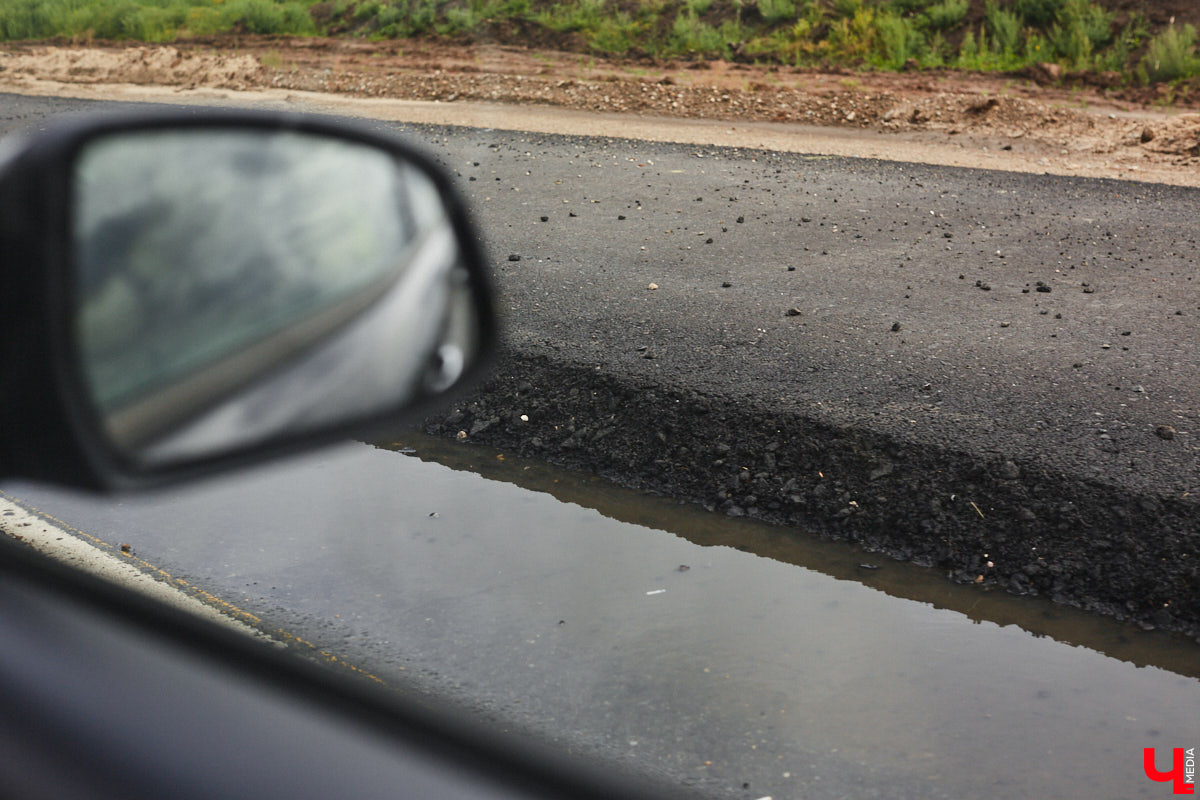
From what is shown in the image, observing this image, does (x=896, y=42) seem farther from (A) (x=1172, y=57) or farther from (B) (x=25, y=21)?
(B) (x=25, y=21)

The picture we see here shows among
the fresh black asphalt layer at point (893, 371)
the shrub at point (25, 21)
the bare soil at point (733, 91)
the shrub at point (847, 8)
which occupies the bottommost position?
the fresh black asphalt layer at point (893, 371)

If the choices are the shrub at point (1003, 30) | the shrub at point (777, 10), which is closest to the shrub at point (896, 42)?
the shrub at point (1003, 30)

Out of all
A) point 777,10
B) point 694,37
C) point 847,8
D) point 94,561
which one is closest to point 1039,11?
point 847,8

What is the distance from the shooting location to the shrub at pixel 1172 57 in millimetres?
15773

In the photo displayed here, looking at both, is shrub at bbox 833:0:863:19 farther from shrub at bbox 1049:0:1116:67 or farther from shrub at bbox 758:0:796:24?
shrub at bbox 1049:0:1116:67

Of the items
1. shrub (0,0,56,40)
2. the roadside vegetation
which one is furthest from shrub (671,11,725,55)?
shrub (0,0,56,40)

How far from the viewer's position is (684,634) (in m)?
3.42

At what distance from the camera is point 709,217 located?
8.41m

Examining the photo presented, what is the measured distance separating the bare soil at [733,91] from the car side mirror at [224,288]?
10406mm

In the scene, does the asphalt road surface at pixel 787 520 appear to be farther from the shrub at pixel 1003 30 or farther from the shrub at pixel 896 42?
the shrub at pixel 1003 30

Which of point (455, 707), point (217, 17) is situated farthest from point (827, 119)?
point (217, 17)

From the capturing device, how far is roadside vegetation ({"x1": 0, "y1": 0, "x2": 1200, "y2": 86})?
17641mm

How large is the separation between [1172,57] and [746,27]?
30.3 ft

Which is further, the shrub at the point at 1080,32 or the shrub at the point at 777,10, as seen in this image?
the shrub at the point at 777,10
